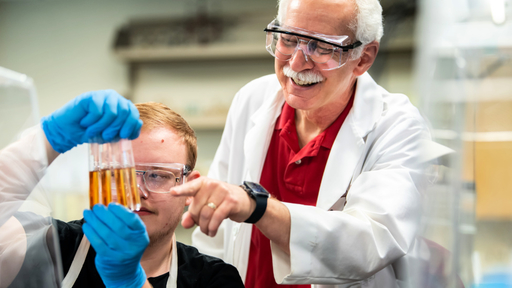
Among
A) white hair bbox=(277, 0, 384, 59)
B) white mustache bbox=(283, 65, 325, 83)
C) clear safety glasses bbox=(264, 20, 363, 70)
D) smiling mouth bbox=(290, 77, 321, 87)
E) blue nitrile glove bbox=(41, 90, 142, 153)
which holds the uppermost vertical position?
white hair bbox=(277, 0, 384, 59)

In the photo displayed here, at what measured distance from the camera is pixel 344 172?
143cm

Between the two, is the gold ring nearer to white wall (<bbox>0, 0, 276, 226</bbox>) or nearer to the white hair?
the white hair

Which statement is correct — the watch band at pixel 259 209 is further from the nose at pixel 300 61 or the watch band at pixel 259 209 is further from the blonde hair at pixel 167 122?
the nose at pixel 300 61

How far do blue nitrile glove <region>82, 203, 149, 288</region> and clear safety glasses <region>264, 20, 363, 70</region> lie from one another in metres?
0.77

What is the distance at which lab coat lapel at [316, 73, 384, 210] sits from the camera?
141cm

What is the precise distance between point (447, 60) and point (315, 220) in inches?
19.8

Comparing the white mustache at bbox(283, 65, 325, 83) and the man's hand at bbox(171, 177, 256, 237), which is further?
the white mustache at bbox(283, 65, 325, 83)

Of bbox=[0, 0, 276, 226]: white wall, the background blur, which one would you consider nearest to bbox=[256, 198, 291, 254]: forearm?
the background blur

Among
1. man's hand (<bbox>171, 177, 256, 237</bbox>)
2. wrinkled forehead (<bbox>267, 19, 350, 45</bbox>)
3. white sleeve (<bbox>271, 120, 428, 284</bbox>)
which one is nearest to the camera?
man's hand (<bbox>171, 177, 256, 237</bbox>)

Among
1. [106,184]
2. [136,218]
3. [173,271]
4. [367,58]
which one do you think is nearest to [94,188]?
[106,184]

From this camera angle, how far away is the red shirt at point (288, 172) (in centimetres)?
153

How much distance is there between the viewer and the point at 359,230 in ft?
3.78

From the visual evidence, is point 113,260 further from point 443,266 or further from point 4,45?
point 4,45

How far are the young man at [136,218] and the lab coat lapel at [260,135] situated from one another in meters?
0.27
